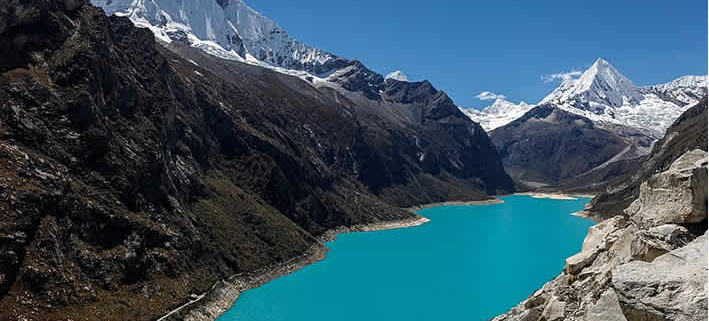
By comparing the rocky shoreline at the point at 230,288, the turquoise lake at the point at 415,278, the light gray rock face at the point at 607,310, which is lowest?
the rocky shoreline at the point at 230,288

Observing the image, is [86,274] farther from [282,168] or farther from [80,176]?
[282,168]

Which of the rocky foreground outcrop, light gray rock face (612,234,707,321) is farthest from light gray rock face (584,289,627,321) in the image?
light gray rock face (612,234,707,321)

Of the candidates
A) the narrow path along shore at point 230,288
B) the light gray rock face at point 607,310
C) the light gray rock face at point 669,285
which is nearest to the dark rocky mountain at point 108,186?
the narrow path along shore at point 230,288

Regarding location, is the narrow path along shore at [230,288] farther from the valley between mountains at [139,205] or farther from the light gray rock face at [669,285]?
the light gray rock face at [669,285]

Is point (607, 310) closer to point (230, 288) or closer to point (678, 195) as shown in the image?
point (678, 195)

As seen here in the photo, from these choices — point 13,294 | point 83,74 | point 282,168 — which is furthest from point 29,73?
point 282,168

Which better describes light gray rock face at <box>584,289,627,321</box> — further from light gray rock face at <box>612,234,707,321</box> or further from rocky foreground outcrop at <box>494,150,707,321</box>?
light gray rock face at <box>612,234,707,321</box>
